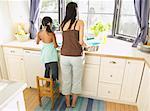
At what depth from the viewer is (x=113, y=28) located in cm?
274

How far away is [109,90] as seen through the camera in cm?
227

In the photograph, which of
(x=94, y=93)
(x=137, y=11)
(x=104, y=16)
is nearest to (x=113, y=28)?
(x=104, y=16)

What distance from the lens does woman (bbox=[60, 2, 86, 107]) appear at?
1746 millimetres

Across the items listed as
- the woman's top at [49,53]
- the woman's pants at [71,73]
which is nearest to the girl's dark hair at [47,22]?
the woman's top at [49,53]

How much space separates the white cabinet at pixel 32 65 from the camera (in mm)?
2337

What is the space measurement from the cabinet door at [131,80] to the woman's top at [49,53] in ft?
3.43

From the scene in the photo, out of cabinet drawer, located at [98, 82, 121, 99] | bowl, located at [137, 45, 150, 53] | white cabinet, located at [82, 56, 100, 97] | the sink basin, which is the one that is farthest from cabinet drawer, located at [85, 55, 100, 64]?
the sink basin

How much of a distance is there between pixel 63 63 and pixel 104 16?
138cm

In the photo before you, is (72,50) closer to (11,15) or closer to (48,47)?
(48,47)

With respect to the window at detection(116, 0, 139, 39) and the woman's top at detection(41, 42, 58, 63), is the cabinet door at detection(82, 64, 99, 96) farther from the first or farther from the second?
the window at detection(116, 0, 139, 39)

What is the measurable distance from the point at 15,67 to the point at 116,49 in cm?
176

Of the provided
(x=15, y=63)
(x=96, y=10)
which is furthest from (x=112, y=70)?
(x=15, y=63)

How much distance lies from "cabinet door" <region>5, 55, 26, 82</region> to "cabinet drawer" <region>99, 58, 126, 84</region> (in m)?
1.37

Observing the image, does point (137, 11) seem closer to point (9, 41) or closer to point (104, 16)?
point (104, 16)
